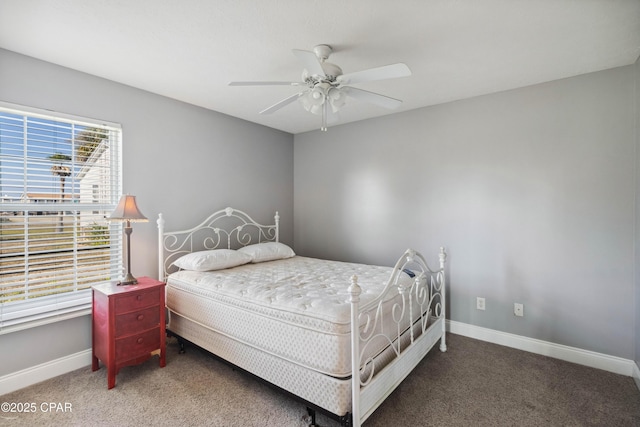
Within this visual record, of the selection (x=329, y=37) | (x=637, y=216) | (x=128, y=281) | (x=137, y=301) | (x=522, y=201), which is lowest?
(x=137, y=301)

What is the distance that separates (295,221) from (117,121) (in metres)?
2.69

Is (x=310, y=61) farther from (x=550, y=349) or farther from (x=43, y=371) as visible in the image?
(x=550, y=349)

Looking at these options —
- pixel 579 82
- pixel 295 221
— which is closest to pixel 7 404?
pixel 295 221

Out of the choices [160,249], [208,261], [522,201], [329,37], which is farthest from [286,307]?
[522,201]

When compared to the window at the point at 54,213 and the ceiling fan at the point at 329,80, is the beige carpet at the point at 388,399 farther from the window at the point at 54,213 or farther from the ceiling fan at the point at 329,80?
the ceiling fan at the point at 329,80

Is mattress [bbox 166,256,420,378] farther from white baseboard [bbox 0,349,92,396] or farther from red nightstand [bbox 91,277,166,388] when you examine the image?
white baseboard [bbox 0,349,92,396]

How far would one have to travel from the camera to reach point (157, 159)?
3162mm

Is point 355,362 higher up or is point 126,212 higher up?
point 126,212

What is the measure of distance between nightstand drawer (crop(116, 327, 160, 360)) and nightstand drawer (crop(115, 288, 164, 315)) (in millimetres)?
224

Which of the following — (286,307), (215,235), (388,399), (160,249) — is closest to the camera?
(286,307)

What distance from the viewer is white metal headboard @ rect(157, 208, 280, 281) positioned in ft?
10.6

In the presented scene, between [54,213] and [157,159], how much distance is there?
39.1 inches

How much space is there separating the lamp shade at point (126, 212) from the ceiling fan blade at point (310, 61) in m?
1.84

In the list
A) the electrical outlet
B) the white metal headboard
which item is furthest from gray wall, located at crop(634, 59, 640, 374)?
the white metal headboard
